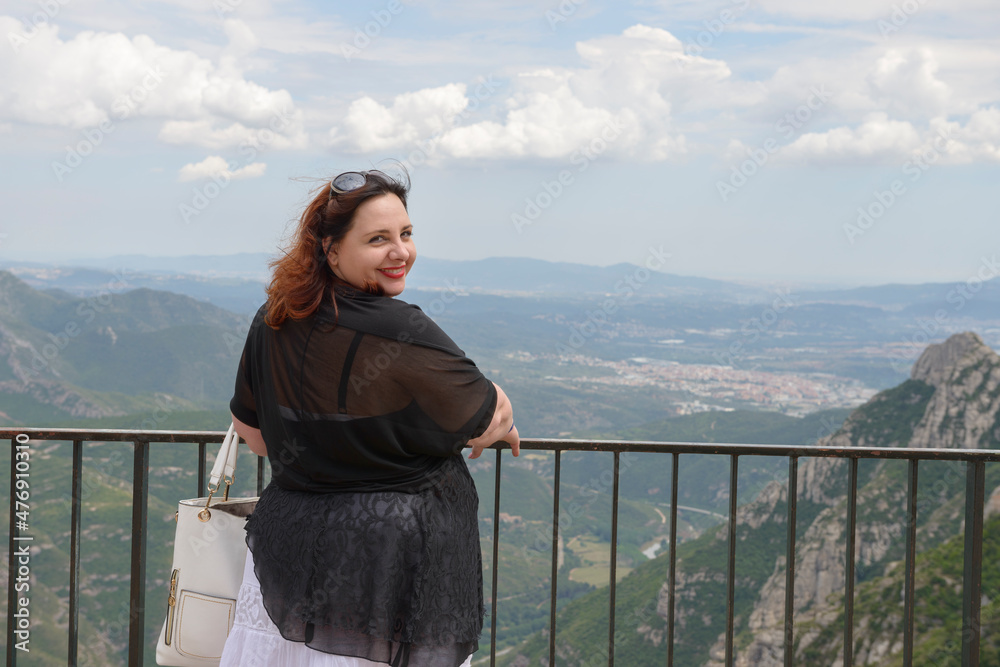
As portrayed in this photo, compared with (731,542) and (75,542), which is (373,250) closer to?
(731,542)

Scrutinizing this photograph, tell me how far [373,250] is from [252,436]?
1.87 ft

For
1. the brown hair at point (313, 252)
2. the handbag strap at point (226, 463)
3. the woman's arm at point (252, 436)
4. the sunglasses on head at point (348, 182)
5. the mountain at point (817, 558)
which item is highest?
the sunglasses on head at point (348, 182)

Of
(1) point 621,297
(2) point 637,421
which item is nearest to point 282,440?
(2) point 637,421

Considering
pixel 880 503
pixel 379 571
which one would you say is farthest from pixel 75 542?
pixel 880 503

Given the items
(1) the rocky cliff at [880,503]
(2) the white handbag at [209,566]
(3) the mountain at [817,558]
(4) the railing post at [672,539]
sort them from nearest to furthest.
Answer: (2) the white handbag at [209,566], (4) the railing post at [672,539], (1) the rocky cliff at [880,503], (3) the mountain at [817,558]

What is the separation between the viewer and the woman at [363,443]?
154 centimetres

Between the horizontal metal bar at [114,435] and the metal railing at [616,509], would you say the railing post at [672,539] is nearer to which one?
the metal railing at [616,509]

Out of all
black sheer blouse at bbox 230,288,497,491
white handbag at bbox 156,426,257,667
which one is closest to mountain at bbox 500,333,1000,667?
white handbag at bbox 156,426,257,667

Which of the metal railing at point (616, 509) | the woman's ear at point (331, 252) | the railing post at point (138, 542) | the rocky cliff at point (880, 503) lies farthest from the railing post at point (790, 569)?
the rocky cliff at point (880, 503)

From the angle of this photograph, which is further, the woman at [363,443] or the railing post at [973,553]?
the railing post at [973,553]

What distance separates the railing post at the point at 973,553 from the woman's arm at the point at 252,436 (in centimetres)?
246

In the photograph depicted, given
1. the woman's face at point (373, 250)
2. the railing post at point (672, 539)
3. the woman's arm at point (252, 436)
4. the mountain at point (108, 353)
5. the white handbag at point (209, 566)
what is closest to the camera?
the woman's face at point (373, 250)

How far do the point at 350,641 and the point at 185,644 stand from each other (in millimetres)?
608

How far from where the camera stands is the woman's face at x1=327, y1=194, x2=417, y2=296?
1.64 metres
